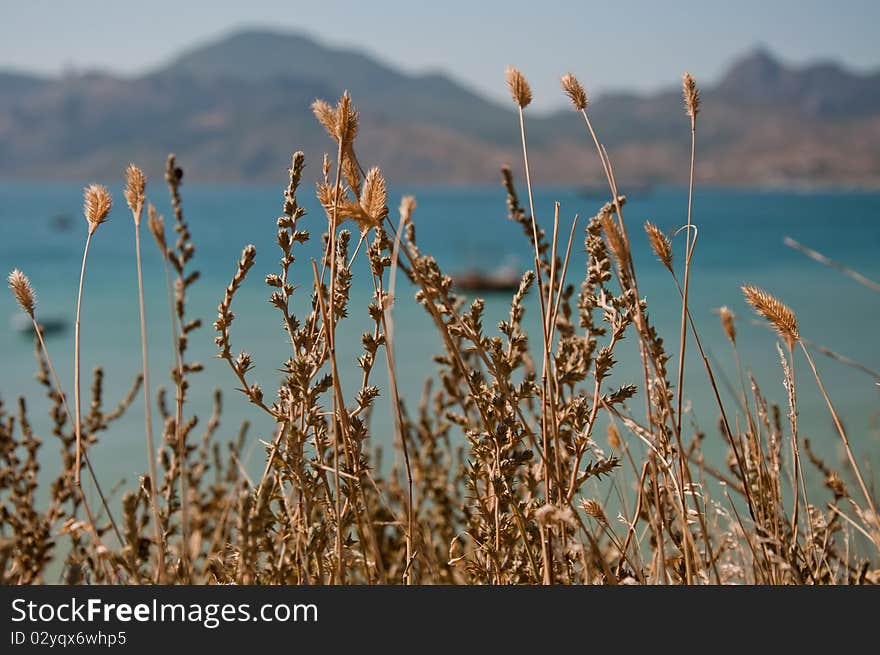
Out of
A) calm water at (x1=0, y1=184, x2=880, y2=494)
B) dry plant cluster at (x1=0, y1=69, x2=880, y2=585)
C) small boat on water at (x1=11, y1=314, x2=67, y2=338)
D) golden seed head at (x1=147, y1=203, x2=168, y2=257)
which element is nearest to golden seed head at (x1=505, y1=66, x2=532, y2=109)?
dry plant cluster at (x1=0, y1=69, x2=880, y2=585)

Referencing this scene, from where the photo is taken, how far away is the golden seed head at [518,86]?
1.33 meters

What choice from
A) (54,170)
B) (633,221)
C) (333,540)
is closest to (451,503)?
(333,540)

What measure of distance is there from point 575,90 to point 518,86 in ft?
0.36

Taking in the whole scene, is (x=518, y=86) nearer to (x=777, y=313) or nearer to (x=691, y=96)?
(x=691, y=96)

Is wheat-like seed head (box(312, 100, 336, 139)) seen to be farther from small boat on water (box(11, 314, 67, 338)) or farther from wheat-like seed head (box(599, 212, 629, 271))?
small boat on water (box(11, 314, 67, 338))

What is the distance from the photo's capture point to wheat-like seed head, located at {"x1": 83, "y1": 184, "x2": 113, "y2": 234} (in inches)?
47.7

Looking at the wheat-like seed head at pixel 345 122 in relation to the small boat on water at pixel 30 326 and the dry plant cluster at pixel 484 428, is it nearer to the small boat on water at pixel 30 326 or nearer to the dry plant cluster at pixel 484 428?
the dry plant cluster at pixel 484 428

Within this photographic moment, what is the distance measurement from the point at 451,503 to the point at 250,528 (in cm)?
241

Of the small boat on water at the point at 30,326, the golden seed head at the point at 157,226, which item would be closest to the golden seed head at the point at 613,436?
the golden seed head at the point at 157,226

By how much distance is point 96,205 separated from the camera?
124 cm

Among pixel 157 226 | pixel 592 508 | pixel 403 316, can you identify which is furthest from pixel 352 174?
pixel 403 316

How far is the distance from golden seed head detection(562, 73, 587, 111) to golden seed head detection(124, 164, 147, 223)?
71 cm

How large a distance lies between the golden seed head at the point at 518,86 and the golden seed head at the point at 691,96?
0.28 meters

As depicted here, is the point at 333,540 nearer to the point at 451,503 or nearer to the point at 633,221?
the point at 451,503
